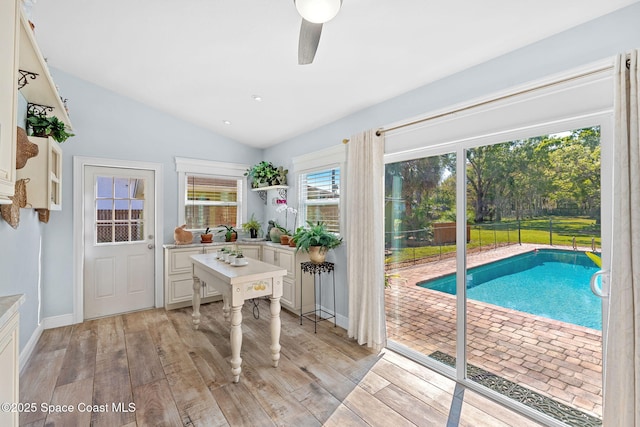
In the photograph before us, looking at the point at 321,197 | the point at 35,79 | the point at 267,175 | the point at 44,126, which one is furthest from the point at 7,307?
the point at 267,175

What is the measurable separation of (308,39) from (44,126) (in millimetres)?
2641

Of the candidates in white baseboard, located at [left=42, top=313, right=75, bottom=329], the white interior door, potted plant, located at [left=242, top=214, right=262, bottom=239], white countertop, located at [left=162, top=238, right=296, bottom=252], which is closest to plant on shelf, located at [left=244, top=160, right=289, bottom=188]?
potted plant, located at [left=242, top=214, right=262, bottom=239]

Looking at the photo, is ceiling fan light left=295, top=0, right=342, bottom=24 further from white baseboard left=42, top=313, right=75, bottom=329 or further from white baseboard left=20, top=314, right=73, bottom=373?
white baseboard left=42, top=313, right=75, bottom=329

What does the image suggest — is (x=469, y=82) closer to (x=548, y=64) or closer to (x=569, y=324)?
(x=548, y=64)

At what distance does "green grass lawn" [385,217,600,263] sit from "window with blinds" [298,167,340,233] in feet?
4.75

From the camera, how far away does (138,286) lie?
404cm

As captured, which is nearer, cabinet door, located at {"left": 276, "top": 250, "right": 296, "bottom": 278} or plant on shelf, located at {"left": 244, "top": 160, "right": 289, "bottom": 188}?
cabinet door, located at {"left": 276, "top": 250, "right": 296, "bottom": 278}

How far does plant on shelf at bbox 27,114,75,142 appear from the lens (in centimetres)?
261

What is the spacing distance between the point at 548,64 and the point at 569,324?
167 centimetres

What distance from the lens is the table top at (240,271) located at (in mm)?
2357

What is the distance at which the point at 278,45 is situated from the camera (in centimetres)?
236

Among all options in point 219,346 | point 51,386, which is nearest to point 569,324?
point 219,346

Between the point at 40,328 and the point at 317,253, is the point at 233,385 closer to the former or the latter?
the point at 317,253

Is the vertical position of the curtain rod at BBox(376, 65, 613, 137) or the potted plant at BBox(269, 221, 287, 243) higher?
the curtain rod at BBox(376, 65, 613, 137)
